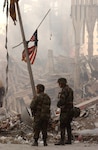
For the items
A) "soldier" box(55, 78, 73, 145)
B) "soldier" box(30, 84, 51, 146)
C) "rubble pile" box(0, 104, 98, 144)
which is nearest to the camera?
"soldier" box(30, 84, 51, 146)

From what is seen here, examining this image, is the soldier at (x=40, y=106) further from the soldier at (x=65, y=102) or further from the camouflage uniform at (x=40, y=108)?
the soldier at (x=65, y=102)

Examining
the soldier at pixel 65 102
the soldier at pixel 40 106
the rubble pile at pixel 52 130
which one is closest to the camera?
the soldier at pixel 40 106

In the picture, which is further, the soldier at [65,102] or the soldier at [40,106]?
the soldier at [65,102]

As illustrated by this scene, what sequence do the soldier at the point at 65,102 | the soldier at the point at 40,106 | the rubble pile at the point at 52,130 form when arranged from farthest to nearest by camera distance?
the rubble pile at the point at 52,130 < the soldier at the point at 65,102 < the soldier at the point at 40,106

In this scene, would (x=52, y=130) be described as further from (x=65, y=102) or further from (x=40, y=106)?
(x=40, y=106)

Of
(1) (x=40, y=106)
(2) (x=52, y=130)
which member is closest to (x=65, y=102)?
(1) (x=40, y=106)

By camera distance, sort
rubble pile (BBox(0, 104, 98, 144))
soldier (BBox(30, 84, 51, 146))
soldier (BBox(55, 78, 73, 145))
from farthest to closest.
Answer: rubble pile (BBox(0, 104, 98, 144)) → soldier (BBox(55, 78, 73, 145)) → soldier (BBox(30, 84, 51, 146))

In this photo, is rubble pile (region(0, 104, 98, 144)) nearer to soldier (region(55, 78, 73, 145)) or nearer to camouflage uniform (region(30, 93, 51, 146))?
soldier (region(55, 78, 73, 145))

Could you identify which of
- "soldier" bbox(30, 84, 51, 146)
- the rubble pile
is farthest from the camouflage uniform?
the rubble pile

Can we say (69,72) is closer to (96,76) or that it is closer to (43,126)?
(96,76)

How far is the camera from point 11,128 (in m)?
10.1

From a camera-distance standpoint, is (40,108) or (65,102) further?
(65,102)

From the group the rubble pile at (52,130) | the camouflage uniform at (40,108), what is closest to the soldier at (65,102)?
the camouflage uniform at (40,108)

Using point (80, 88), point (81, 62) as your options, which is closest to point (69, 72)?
point (81, 62)
